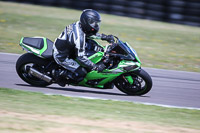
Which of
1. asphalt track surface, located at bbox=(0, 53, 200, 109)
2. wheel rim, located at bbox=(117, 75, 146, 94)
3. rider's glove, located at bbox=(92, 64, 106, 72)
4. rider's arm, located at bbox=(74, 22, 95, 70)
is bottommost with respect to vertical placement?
asphalt track surface, located at bbox=(0, 53, 200, 109)

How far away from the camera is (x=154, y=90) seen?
7.65 meters

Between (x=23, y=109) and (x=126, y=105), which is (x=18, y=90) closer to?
(x=23, y=109)

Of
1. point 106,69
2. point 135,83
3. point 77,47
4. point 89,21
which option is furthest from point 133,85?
point 89,21

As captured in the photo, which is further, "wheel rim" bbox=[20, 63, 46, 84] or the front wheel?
"wheel rim" bbox=[20, 63, 46, 84]

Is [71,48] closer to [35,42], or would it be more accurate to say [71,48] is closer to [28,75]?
[35,42]

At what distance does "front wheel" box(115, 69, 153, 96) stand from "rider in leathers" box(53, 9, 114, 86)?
495 millimetres

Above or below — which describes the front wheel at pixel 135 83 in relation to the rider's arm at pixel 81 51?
below

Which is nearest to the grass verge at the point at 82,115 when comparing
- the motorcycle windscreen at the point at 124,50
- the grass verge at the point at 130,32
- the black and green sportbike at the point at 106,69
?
the black and green sportbike at the point at 106,69

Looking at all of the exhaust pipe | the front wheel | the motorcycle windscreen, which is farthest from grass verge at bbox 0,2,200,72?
the exhaust pipe

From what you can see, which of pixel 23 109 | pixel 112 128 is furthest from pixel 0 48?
pixel 112 128

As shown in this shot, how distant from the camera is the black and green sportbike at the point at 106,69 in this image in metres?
6.63

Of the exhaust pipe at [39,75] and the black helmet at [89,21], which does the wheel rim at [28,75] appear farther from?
the black helmet at [89,21]

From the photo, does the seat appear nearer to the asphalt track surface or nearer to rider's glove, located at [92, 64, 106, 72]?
the asphalt track surface

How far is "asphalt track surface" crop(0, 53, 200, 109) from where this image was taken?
680 centimetres
